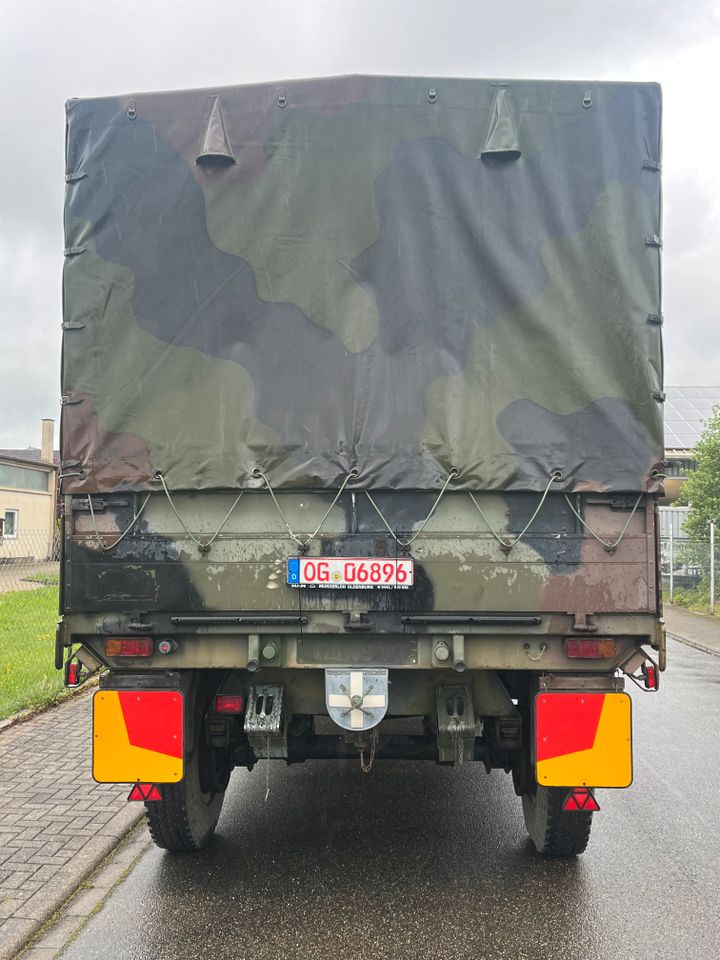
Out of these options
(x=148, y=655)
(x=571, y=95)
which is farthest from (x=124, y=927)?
(x=571, y=95)

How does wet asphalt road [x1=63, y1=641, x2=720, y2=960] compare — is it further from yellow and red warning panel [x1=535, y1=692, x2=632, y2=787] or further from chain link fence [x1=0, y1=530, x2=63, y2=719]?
chain link fence [x1=0, y1=530, x2=63, y2=719]

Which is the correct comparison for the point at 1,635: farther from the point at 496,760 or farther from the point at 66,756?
the point at 496,760

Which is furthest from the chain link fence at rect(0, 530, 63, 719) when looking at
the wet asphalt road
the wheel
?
the wheel

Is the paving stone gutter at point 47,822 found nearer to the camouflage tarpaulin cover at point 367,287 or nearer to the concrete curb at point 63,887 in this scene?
the concrete curb at point 63,887

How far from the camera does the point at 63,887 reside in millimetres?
4027

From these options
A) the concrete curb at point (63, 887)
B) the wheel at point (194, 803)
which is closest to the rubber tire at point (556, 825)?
the wheel at point (194, 803)

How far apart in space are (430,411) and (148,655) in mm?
1701

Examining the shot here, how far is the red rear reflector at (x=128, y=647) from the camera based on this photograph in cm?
377

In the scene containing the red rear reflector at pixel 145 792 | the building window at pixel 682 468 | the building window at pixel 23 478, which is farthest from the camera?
the building window at pixel 23 478

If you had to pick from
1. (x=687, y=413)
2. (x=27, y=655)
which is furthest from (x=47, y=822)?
(x=687, y=413)

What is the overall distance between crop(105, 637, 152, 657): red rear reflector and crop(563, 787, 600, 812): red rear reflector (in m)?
2.09

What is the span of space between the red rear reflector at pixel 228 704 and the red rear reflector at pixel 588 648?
5.15ft

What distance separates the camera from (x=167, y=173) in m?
3.95

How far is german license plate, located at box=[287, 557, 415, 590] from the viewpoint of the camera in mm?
3641
